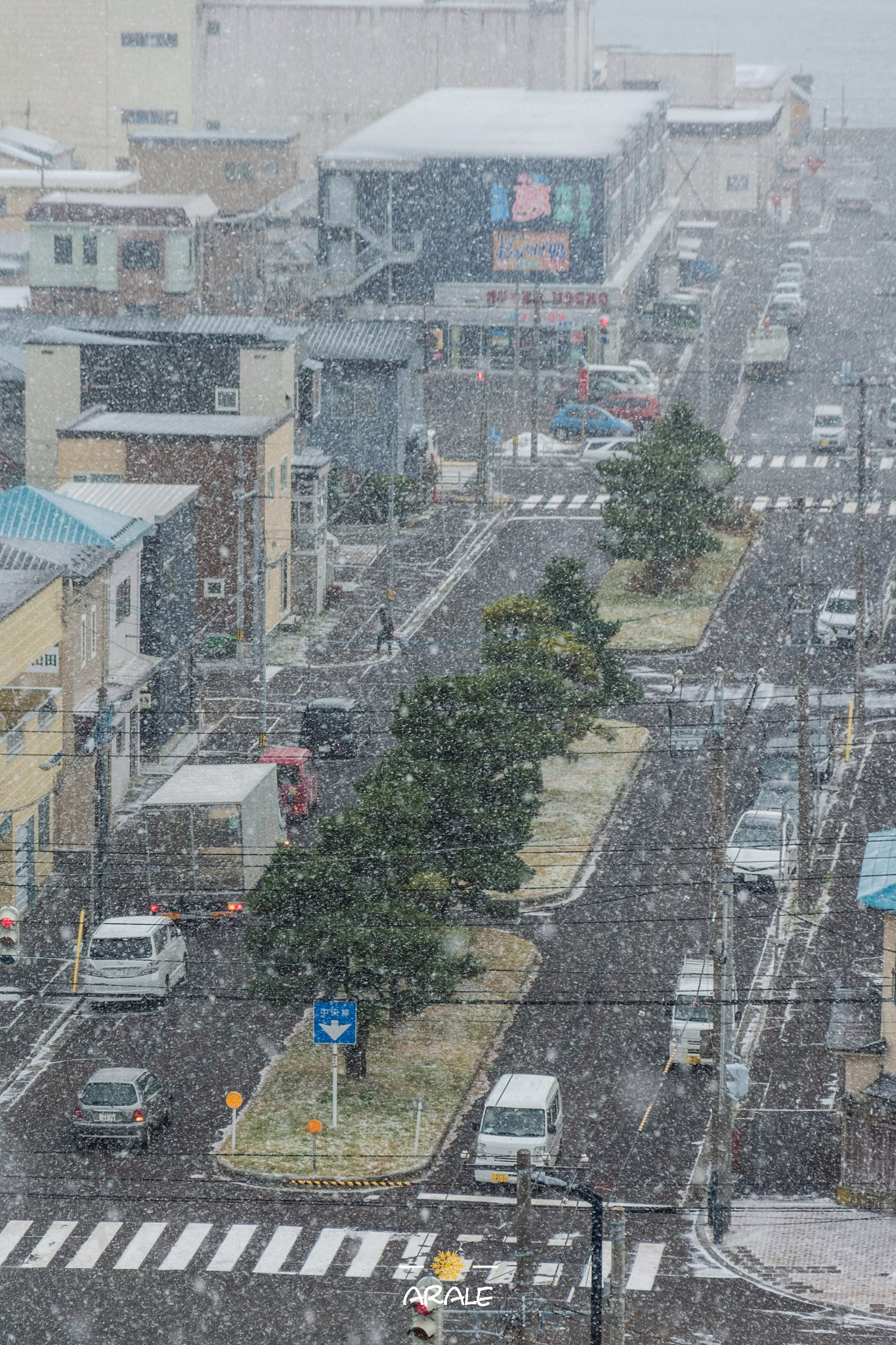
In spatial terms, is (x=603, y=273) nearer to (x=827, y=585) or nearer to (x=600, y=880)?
(x=827, y=585)

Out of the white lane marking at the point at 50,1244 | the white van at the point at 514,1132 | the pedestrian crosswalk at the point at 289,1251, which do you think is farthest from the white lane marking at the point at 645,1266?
the white lane marking at the point at 50,1244

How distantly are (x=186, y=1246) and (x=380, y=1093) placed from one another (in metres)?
6.01

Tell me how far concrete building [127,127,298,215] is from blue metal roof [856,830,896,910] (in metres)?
79.0

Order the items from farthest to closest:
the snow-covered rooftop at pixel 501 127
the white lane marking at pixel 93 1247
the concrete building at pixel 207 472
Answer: the snow-covered rooftop at pixel 501 127
the concrete building at pixel 207 472
the white lane marking at pixel 93 1247

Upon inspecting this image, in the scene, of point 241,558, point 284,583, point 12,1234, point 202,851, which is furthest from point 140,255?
point 12,1234

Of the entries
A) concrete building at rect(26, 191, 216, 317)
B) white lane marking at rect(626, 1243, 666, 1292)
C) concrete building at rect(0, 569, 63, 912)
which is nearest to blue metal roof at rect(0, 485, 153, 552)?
concrete building at rect(0, 569, 63, 912)

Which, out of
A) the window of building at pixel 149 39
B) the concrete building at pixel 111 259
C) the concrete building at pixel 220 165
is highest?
the window of building at pixel 149 39

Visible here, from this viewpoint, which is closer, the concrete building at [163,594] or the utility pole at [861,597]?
the concrete building at [163,594]

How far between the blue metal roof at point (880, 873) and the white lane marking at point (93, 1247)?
13075mm

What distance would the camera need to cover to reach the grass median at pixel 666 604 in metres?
64.7

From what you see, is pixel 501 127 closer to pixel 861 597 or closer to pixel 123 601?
pixel 861 597

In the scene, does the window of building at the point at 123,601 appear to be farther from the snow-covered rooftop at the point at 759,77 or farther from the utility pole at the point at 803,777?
the snow-covered rooftop at the point at 759,77

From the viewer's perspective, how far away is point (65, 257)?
304 feet

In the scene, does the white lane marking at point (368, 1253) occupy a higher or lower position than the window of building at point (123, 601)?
lower
